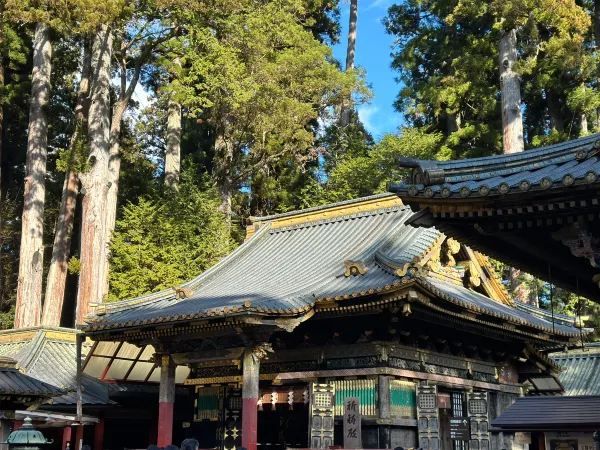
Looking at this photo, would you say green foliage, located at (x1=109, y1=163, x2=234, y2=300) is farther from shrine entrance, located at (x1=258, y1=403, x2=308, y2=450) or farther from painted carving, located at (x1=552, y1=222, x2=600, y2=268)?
painted carving, located at (x1=552, y1=222, x2=600, y2=268)

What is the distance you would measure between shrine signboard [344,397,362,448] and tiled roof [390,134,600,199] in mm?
5947

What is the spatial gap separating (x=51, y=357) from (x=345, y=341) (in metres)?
8.67

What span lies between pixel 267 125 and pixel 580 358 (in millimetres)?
12082

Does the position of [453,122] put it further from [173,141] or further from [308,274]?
[308,274]

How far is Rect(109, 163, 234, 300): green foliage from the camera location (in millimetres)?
23094

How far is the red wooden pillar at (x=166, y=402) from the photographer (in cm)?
1407

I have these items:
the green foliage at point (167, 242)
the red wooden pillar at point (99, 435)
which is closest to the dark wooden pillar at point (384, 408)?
the red wooden pillar at point (99, 435)

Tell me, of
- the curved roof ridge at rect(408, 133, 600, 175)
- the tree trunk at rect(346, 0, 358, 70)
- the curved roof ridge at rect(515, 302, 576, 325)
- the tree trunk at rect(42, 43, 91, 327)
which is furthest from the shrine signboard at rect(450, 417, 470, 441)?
the tree trunk at rect(346, 0, 358, 70)

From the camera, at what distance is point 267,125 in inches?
949

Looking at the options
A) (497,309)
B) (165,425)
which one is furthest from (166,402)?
(497,309)

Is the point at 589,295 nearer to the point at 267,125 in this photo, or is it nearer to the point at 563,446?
the point at 563,446

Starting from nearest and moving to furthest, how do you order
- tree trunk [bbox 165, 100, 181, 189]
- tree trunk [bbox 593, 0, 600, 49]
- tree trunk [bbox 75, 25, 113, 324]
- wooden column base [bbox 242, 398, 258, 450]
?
wooden column base [bbox 242, 398, 258, 450] < tree trunk [bbox 75, 25, 113, 324] < tree trunk [bbox 593, 0, 600, 49] < tree trunk [bbox 165, 100, 181, 189]

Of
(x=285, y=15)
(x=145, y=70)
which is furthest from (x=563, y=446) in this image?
A: (x=145, y=70)

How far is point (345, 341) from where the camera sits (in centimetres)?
1358
